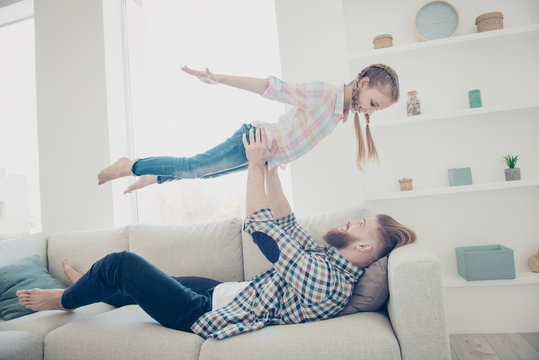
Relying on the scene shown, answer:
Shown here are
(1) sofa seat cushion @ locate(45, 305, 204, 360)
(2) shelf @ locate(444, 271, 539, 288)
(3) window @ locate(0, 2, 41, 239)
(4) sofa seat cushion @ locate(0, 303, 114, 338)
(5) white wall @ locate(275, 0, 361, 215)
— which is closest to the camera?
(1) sofa seat cushion @ locate(45, 305, 204, 360)

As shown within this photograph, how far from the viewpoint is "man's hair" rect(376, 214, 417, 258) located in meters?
1.56

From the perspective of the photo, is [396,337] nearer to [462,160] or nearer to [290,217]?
[290,217]

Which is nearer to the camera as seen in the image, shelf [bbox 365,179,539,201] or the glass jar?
shelf [bbox 365,179,539,201]

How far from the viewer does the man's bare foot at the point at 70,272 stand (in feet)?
7.14

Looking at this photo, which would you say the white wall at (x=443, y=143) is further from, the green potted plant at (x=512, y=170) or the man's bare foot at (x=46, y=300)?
the man's bare foot at (x=46, y=300)

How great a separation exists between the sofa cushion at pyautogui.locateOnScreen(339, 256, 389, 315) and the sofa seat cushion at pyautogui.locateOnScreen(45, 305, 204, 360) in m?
0.65

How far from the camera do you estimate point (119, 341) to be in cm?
144

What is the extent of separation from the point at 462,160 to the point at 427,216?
460mm

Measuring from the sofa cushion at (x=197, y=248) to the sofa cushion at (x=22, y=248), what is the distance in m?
0.70

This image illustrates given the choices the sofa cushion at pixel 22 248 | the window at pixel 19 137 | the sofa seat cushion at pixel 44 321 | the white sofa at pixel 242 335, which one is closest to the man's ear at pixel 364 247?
the white sofa at pixel 242 335

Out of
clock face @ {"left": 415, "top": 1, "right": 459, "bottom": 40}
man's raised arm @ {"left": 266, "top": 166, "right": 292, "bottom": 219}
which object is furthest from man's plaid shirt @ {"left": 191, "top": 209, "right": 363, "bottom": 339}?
clock face @ {"left": 415, "top": 1, "right": 459, "bottom": 40}

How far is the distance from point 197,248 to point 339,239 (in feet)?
2.91

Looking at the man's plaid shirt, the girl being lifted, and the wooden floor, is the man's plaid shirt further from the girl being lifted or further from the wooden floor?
the wooden floor

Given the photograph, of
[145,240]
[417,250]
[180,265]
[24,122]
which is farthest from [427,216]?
[24,122]
